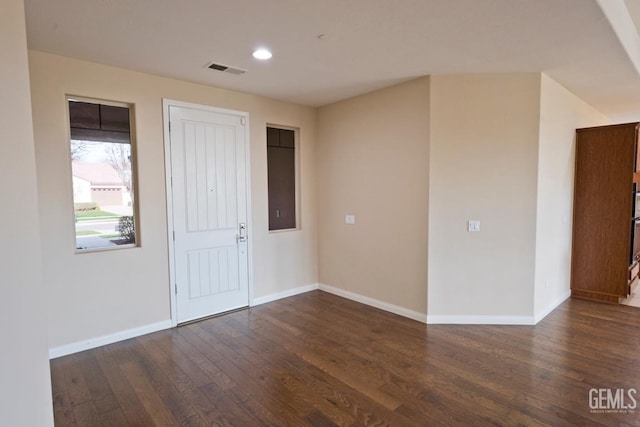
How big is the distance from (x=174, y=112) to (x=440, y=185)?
2934 mm

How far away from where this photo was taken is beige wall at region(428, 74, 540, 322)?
353cm

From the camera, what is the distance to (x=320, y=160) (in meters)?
4.98

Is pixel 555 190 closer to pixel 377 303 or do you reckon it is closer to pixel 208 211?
pixel 377 303

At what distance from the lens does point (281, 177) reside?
4.78 metres

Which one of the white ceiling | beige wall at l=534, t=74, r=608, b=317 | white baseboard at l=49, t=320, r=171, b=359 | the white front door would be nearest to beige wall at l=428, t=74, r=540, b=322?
beige wall at l=534, t=74, r=608, b=317

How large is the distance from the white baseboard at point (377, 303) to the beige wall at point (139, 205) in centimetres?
98

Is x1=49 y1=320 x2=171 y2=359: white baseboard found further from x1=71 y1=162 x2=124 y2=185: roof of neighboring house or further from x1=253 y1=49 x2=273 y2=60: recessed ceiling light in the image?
x1=253 y1=49 x2=273 y2=60: recessed ceiling light

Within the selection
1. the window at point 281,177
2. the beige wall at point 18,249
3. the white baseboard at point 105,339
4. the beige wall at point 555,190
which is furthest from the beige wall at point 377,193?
the beige wall at point 18,249

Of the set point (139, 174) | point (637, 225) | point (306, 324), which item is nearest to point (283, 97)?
point (139, 174)

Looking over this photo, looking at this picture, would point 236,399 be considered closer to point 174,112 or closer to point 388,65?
point 174,112

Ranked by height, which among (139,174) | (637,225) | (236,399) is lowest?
(236,399)

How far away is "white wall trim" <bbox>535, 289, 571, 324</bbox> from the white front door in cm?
337

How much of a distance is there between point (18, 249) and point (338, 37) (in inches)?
94.7

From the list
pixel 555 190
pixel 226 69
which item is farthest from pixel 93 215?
pixel 555 190
